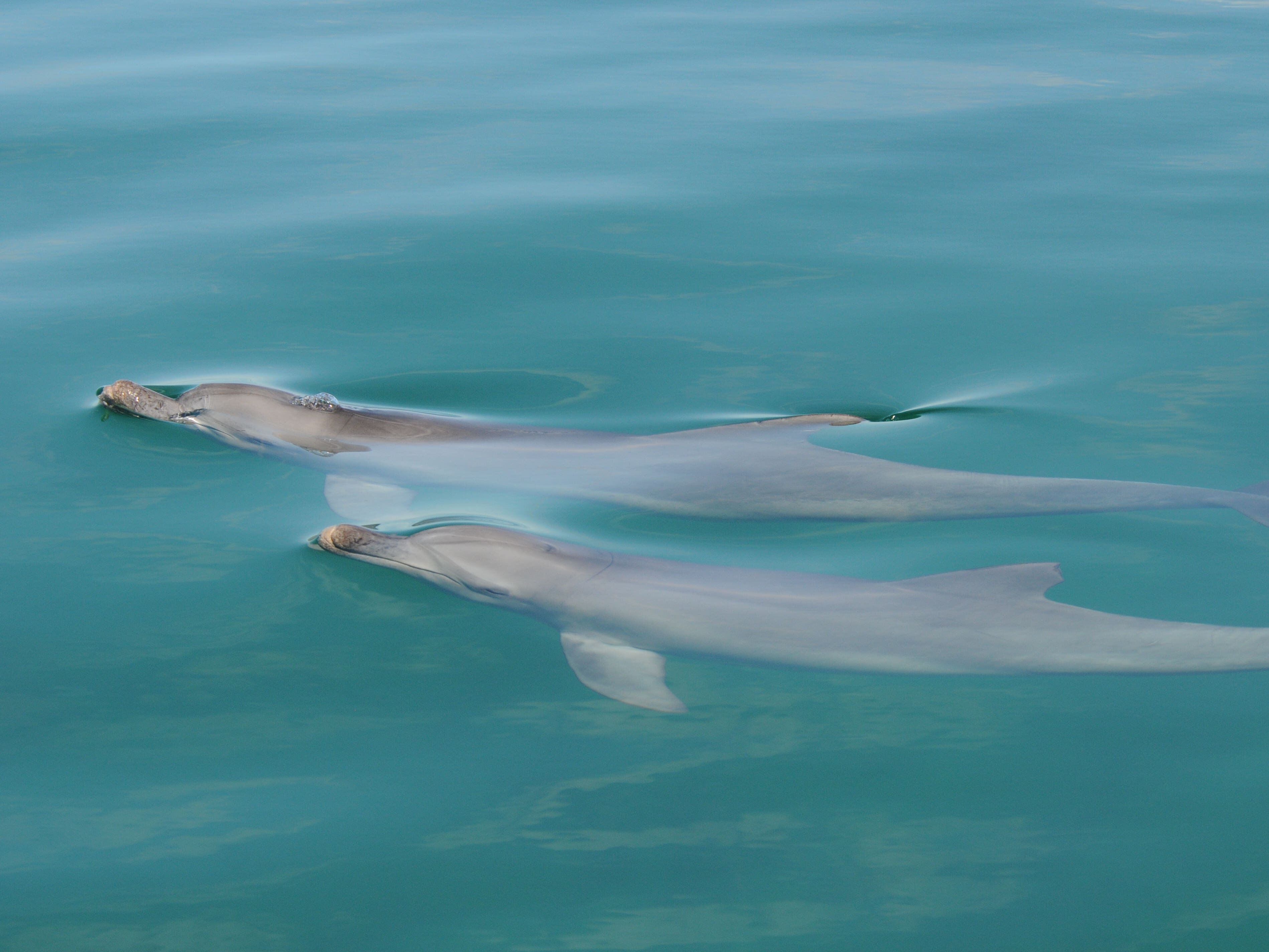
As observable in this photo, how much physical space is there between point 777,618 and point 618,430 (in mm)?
2707

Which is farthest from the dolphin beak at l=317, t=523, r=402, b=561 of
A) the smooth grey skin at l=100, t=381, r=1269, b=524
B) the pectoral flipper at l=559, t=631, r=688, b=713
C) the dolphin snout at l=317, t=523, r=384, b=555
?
the pectoral flipper at l=559, t=631, r=688, b=713

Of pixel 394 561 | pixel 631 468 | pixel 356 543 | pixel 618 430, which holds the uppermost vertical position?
pixel 618 430

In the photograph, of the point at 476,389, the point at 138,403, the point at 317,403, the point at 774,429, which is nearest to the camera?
the point at 774,429

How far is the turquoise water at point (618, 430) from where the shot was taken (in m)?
4.44

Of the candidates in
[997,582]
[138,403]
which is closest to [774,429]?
[997,582]

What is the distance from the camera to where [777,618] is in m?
5.94

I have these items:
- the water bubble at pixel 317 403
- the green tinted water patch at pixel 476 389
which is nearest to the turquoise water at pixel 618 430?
the green tinted water patch at pixel 476 389

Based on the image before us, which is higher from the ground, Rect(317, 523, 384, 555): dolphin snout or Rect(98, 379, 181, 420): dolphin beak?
Rect(98, 379, 181, 420): dolphin beak

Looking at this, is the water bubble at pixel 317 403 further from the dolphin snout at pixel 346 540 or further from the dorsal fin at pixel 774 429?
the dorsal fin at pixel 774 429

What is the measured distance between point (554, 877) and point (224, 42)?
53.5 feet

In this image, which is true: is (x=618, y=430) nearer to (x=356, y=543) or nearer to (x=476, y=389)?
(x=476, y=389)

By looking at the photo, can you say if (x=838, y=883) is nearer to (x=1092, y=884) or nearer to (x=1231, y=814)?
(x=1092, y=884)

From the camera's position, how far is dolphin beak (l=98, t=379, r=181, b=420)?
325 inches

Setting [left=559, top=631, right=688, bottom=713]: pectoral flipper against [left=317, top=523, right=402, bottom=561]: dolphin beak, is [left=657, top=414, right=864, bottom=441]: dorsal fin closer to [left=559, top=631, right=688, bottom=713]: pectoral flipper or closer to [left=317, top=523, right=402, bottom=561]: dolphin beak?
[left=317, top=523, right=402, bottom=561]: dolphin beak
